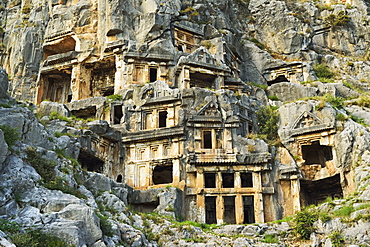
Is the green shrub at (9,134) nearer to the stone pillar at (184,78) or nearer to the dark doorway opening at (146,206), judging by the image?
the dark doorway opening at (146,206)

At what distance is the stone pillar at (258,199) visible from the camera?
34094 millimetres

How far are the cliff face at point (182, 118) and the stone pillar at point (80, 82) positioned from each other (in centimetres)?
15

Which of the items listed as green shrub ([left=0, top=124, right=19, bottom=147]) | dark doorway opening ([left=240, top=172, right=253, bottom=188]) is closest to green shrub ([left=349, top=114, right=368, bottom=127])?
dark doorway opening ([left=240, top=172, right=253, bottom=188])

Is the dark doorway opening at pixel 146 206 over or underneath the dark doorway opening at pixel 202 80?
underneath

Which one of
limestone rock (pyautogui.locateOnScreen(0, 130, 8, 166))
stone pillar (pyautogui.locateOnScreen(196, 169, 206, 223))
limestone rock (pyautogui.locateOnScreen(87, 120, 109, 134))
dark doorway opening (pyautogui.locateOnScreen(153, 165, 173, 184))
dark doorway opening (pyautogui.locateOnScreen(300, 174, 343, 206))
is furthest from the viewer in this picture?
dark doorway opening (pyautogui.locateOnScreen(153, 165, 173, 184))

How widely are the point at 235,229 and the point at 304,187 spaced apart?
11.6 meters

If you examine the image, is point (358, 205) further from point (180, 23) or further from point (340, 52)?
point (340, 52)

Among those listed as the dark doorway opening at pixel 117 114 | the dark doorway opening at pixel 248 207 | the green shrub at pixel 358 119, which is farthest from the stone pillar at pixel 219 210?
the green shrub at pixel 358 119

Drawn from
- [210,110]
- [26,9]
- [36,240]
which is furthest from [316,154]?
[26,9]

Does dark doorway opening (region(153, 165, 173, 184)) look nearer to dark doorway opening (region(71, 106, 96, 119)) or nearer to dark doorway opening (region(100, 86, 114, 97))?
dark doorway opening (region(71, 106, 96, 119))

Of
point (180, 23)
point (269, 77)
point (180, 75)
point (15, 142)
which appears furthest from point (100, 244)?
point (269, 77)

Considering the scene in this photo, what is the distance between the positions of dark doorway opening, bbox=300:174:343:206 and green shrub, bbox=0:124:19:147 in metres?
23.3

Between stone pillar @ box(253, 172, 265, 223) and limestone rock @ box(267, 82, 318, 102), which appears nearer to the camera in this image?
stone pillar @ box(253, 172, 265, 223)

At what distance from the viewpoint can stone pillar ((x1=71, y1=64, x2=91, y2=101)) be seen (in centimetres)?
4725
